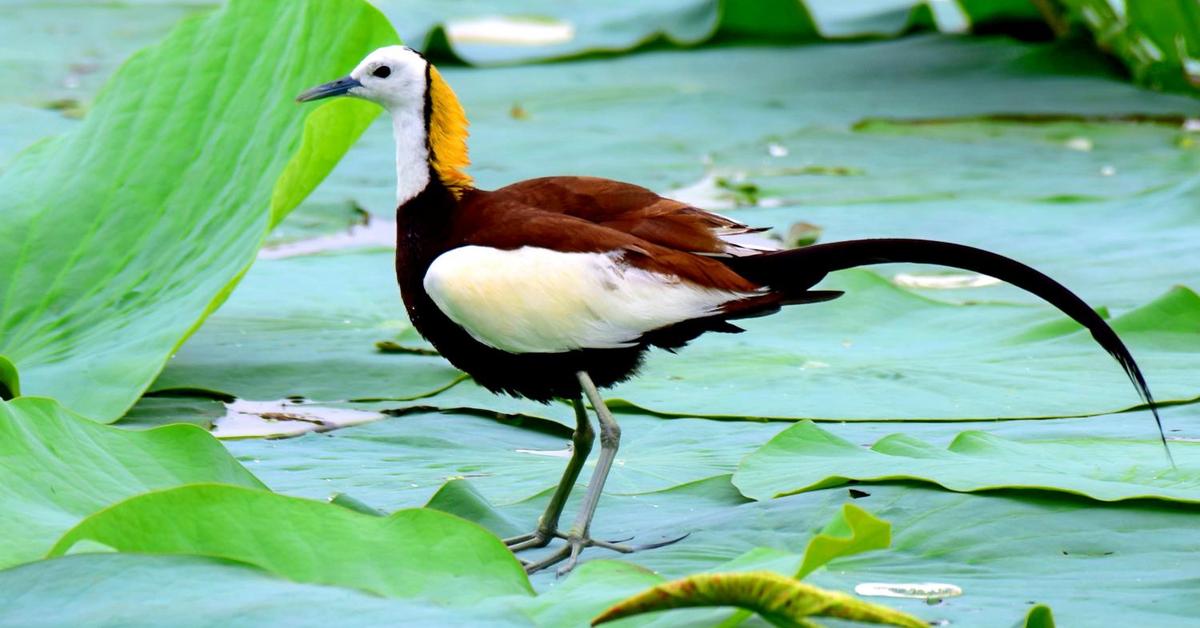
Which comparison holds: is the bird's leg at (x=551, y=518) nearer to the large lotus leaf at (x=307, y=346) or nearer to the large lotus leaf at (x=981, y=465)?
the large lotus leaf at (x=981, y=465)

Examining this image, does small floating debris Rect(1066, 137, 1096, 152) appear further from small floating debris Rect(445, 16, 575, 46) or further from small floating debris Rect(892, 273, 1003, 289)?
small floating debris Rect(445, 16, 575, 46)

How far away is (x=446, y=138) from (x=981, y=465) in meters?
0.91

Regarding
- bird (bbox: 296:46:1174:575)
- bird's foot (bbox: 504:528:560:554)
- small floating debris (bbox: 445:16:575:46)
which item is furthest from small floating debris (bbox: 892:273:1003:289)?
small floating debris (bbox: 445:16:575:46)

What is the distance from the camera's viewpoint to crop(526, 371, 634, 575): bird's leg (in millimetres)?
2074

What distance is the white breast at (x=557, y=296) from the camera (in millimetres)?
2156

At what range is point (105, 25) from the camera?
21.5 ft

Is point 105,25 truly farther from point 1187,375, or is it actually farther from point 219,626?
point 219,626

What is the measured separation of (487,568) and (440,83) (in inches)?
39.9

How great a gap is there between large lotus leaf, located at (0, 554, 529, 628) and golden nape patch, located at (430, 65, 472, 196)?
948mm

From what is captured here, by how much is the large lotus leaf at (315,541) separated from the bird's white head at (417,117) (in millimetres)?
846

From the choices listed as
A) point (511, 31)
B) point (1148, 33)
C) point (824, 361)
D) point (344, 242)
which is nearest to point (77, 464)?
point (824, 361)

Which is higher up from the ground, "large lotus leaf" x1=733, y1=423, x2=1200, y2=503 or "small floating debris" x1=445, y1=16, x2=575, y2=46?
"small floating debris" x1=445, y1=16, x2=575, y2=46

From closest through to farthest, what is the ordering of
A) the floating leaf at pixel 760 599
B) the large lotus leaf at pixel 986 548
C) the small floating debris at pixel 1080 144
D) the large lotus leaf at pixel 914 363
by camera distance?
the floating leaf at pixel 760 599 < the large lotus leaf at pixel 986 548 < the large lotus leaf at pixel 914 363 < the small floating debris at pixel 1080 144

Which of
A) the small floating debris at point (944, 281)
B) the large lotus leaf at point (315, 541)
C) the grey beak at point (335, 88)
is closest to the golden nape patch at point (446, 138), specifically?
the grey beak at point (335, 88)
